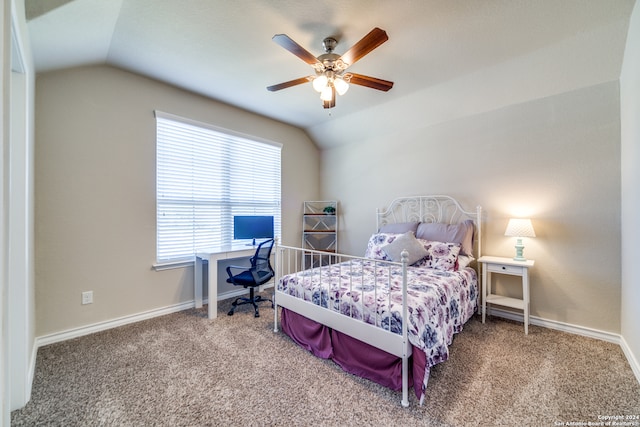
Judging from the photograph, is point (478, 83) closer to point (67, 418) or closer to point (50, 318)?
point (67, 418)

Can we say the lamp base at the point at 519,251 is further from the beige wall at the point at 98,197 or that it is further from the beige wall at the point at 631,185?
the beige wall at the point at 98,197

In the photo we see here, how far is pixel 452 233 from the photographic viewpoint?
3.15 metres

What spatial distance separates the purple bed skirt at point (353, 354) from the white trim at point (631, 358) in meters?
1.66

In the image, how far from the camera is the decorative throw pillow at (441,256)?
288 centimetres

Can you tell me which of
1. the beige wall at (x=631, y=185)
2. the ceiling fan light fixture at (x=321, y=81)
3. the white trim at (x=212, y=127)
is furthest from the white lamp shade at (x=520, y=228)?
the white trim at (x=212, y=127)

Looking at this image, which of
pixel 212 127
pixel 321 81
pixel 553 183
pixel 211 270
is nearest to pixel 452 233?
pixel 553 183

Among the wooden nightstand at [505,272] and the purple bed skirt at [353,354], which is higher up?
the wooden nightstand at [505,272]

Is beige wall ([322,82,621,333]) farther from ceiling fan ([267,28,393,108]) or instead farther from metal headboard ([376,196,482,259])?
ceiling fan ([267,28,393,108])

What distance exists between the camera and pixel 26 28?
1.78 meters

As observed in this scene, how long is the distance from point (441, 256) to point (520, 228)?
809mm

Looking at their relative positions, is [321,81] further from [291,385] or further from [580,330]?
[580,330]

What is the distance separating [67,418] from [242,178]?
9.61 feet

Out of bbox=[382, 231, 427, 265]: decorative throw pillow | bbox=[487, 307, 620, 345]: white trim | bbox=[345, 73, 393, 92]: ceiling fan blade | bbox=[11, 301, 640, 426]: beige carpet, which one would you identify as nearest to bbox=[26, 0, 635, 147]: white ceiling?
bbox=[345, 73, 393, 92]: ceiling fan blade

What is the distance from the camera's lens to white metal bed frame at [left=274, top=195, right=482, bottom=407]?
176 centimetres
